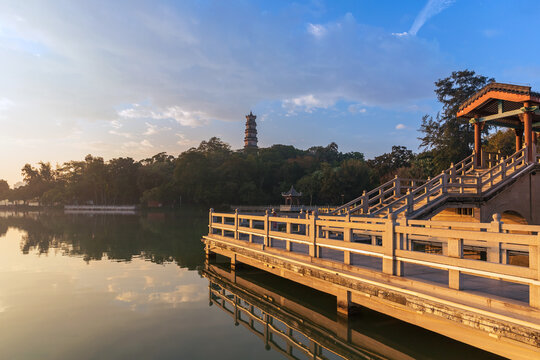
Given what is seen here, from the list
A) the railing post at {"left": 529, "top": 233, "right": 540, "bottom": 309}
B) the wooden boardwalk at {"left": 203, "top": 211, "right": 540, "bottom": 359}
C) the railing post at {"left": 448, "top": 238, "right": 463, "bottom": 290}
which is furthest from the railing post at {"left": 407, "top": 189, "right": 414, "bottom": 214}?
the railing post at {"left": 529, "top": 233, "right": 540, "bottom": 309}

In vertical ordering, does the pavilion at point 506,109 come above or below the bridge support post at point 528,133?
above

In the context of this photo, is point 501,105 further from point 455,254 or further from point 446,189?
point 455,254

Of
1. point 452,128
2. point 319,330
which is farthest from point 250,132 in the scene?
point 319,330

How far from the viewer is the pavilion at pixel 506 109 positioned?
52.0ft

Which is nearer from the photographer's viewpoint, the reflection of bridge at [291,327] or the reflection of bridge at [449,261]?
the reflection of bridge at [449,261]

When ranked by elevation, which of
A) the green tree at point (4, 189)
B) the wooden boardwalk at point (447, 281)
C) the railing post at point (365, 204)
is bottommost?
the wooden boardwalk at point (447, 281)

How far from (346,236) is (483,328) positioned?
11.7 ft

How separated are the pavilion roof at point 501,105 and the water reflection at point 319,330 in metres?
12.6

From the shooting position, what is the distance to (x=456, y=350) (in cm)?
710

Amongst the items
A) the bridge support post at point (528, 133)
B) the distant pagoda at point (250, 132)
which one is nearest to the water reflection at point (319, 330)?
the bridge support post at point (528, 133)

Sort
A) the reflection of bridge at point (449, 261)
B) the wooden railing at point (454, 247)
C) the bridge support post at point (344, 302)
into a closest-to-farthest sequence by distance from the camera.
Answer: the wooden railing at point (454, 247), the reflection of bridge at point (449, 261), the bridge support post at point (344, 302)

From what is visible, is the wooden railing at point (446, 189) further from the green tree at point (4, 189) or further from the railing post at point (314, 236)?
the green tree at point (4, 189)

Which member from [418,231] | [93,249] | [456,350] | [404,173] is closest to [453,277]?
[418,231]

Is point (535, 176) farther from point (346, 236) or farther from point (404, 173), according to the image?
point (404, 173)
